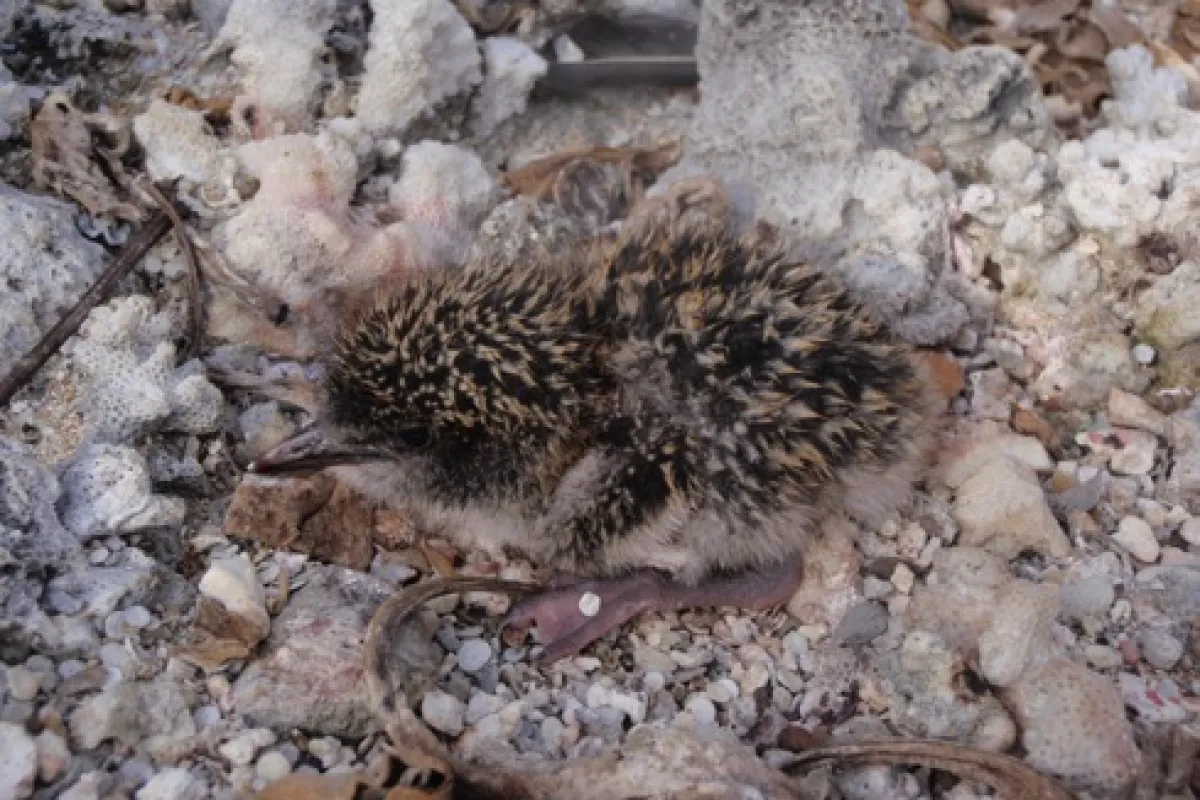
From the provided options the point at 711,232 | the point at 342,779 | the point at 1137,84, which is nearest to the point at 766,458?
the point at 711,232

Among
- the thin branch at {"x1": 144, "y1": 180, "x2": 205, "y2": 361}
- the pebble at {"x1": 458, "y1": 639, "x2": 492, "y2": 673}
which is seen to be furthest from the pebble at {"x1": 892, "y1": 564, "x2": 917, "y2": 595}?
the thin branch at {"x1": 144, "y1": 180, "x2": 205, "y2": 361}

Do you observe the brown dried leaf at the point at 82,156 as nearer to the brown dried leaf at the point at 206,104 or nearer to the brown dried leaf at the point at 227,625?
the brown dried leaf at the point at 206,104

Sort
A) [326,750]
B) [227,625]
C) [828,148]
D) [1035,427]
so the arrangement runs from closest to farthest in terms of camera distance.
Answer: [326,750]
[227,625]
[1035,427]
[828,148]

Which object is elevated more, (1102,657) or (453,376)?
(453,376)

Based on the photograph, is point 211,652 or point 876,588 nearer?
point 211,652

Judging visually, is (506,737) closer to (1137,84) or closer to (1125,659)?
(1125,659)

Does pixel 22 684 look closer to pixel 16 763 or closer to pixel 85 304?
pixel 16 763

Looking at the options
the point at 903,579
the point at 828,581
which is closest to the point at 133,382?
the point at 828,581

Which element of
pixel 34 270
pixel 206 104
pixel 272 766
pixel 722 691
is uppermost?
pixel 206 104

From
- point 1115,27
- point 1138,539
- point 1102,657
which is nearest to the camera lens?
point 1102,657

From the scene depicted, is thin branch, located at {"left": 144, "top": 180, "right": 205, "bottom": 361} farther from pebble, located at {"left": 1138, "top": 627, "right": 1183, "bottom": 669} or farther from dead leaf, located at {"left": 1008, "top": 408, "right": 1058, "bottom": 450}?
pebble, located at {"left": 1138, "top": 627, "right": 1183, "bottom": 669}
